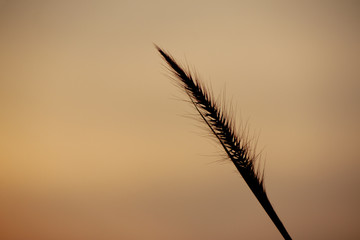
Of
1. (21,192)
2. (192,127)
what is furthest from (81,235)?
(192,127)

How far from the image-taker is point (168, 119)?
925 mm

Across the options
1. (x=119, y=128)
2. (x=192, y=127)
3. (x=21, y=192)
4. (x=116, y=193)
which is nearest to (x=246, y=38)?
(x=192, y=127)

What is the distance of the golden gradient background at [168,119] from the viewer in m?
0.89

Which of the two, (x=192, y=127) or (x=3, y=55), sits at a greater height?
(x=3, y=55)

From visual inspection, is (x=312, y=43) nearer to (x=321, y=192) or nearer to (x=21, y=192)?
(x=321, y=192)

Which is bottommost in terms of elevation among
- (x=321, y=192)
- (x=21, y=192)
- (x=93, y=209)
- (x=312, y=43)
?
(x=321, y=192)

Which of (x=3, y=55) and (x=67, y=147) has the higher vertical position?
(x=3, y=55)

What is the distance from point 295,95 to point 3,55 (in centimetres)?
110

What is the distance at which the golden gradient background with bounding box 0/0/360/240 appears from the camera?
0.89 metres

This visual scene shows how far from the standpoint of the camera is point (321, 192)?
0.88 meters

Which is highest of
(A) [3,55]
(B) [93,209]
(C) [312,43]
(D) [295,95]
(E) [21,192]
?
(A) [3,55]

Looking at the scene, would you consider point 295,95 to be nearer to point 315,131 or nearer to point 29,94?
point 315,131

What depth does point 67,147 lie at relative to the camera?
0.94 meters

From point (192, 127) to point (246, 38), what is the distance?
379 millimetres
